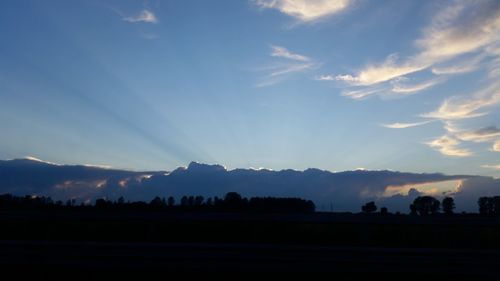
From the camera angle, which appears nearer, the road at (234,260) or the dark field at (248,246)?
the road at (234,260)

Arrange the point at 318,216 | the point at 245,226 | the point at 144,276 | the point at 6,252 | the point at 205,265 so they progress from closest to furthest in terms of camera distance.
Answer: the point at 144,276
the point at 205,265
the point at 6,252
the point at 318,216
the point at 245,226

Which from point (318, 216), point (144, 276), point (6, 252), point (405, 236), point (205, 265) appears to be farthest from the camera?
point (405, 236)

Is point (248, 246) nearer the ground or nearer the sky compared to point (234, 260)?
nearer the sky

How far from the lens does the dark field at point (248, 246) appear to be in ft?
31.2

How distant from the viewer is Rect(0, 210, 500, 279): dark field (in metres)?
9.50

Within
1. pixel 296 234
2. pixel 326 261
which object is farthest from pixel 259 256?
pixel 296 234

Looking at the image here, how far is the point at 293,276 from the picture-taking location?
8766 millimetres

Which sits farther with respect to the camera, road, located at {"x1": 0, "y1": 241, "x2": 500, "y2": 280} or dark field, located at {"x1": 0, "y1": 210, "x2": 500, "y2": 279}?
dark field, located at {"x1": 0, "y1": 210, "x2": 500, "y2": 279}

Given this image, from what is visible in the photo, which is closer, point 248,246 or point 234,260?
point 234,260

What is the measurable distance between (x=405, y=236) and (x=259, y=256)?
7.66 meters

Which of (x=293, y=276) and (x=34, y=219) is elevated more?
(x=34, y=219)

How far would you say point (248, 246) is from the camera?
13.1 meters

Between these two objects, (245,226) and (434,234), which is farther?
(245,226)

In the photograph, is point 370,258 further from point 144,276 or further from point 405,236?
point 405,236
